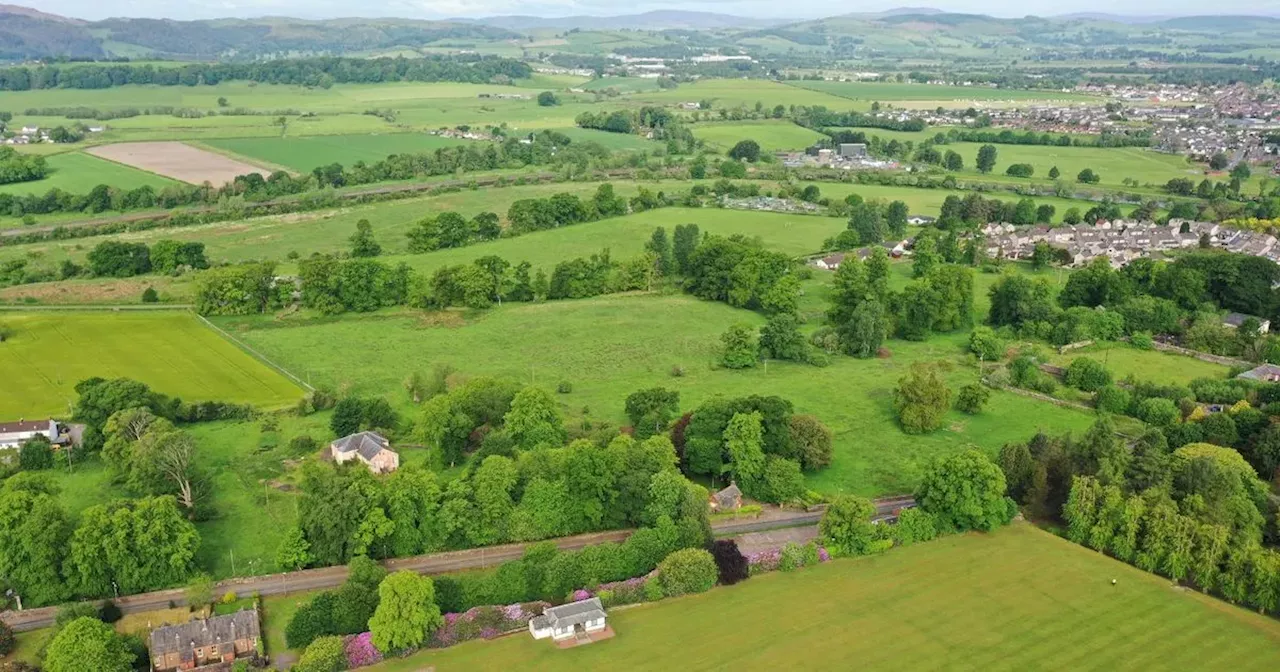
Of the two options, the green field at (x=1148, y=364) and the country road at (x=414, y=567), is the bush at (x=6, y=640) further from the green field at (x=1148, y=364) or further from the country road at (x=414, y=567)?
the green field at (x=1148, y=364)

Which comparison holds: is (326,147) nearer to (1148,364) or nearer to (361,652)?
(1148,364)

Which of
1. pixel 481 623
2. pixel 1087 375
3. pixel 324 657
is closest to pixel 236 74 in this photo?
pixel 1087 375

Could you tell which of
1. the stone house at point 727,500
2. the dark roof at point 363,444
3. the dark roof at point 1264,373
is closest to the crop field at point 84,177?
the dark roof at point 363,444

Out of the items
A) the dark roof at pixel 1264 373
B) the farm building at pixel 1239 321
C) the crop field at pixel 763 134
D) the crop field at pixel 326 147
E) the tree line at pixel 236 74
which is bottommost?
the dark roof at pixel 1264 373

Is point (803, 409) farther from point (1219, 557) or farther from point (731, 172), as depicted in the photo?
point (731, 172)

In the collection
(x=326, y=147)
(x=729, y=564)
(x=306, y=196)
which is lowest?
(x=729, y=564)
